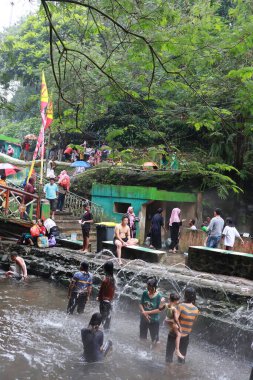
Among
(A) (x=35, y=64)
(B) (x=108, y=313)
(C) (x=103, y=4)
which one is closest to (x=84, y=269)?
(B) (x=108, y=313)

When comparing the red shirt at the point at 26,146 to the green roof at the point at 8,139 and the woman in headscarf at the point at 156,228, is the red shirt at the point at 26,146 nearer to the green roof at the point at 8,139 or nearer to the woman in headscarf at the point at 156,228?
the green roof at the point at 8,139

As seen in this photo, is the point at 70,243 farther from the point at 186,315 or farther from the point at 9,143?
the point at 9,143

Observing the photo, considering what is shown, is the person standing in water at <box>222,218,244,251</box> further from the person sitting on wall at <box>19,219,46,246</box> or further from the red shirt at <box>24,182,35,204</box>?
the red shirt at <box>24,182,35,204</box>

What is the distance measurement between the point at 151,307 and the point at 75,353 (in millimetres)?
1599

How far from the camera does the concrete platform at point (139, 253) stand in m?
12.3

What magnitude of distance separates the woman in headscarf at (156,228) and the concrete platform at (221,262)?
336 centimetres

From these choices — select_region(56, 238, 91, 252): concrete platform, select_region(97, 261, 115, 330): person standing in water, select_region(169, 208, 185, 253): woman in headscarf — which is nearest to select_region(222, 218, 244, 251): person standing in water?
select_region(169, 208, 185, 253): woman in headscarf

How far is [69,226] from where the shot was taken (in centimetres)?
1903

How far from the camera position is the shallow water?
650 cm

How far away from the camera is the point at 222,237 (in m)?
A: 14.3

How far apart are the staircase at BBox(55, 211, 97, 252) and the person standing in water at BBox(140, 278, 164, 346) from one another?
33.0 feet

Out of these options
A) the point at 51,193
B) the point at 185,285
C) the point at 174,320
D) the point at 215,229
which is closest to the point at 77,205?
the point at 51,193

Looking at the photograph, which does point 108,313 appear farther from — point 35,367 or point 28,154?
point 28,154

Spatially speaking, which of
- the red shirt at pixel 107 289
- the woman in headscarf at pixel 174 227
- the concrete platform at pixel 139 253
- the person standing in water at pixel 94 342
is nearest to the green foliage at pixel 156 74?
the woman in headscarf at pixel 174 227
